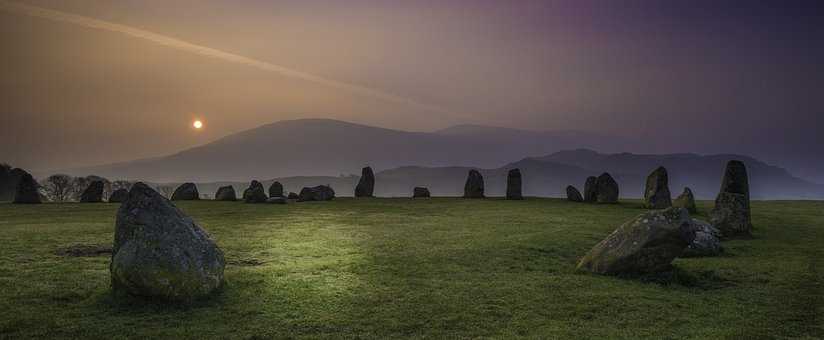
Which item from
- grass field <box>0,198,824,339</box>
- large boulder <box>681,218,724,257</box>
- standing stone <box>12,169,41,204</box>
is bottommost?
grass field <box>0,198,824,339</box>

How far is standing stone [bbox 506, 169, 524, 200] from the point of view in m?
43.9

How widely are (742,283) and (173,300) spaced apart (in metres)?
14.7

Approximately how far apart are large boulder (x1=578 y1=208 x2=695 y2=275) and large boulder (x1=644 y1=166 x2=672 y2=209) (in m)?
22.2

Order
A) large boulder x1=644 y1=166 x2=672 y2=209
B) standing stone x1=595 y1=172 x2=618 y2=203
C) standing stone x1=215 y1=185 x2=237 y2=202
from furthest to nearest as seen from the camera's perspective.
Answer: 1. standing stone x1=215 y1=185 x2=237 y2=202
2. standing stone x1=595 y1=172 x2=618 y2=203
3. large boulder x1=644 y1=166 x2=672 y2=209

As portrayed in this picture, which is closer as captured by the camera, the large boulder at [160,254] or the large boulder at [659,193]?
the large boulder at [160,254]

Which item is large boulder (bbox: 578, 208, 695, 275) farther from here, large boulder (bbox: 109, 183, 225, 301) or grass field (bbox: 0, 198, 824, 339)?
large boulder (bbox: 109, 183, 225, 301)

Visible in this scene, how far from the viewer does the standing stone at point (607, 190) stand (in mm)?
39906

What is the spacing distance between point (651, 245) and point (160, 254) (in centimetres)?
1289

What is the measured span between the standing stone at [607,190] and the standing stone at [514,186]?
693 centimetres

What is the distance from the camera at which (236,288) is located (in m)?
11.9

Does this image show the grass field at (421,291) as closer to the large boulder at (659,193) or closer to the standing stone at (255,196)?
the large boulder at (659,193)

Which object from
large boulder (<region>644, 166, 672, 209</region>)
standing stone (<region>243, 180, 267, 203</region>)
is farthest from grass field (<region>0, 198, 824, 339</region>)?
standing stone (<region>243, 180, 267, 203</region>)

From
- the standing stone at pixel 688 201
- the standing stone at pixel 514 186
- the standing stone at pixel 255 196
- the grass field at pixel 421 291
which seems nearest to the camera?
the grass field at pixel 421 291

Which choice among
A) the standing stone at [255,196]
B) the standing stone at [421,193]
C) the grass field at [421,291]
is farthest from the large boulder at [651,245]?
the standing stone at [421,193]
